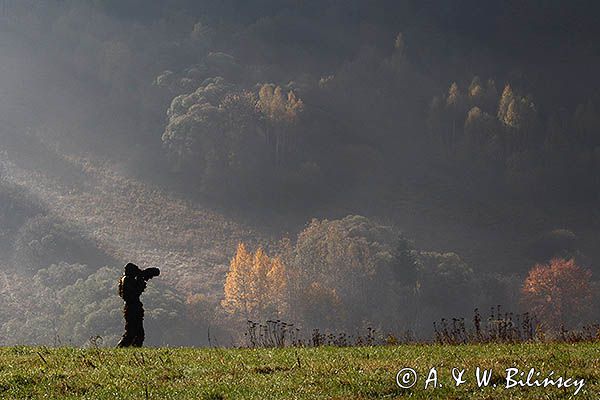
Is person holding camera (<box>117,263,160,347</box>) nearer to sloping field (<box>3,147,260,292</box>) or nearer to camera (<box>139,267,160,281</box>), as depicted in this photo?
camera (<box>139,267,160,281</box>)

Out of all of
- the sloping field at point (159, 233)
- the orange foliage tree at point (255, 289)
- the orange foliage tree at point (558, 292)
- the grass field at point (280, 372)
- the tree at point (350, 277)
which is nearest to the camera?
the grass field at point (280, 372)

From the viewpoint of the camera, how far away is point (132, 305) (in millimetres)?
22422

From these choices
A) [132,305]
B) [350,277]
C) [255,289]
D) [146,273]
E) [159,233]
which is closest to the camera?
[132,305]

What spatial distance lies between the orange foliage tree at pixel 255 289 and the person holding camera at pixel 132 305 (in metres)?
114

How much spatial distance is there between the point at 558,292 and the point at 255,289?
60051mm

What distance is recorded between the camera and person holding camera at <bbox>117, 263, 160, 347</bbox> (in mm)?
21984

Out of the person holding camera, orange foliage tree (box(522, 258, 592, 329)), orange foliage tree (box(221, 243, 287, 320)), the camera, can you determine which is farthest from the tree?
the person holding camera

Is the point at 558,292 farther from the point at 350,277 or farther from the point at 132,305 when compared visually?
the point at 132,305

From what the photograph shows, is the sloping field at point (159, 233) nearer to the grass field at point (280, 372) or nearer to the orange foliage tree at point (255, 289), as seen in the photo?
the orange foliage tree at point (255, 289)

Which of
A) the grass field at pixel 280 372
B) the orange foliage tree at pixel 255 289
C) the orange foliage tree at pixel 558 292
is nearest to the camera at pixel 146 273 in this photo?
the grass field at pixel 280 372

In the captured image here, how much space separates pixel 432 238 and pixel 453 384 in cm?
18378

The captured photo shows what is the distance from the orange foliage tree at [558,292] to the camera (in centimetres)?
14375

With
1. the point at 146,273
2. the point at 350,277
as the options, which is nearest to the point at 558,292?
the point at 350,277

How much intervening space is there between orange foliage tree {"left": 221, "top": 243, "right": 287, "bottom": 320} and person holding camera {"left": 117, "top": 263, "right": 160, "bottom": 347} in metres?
114
